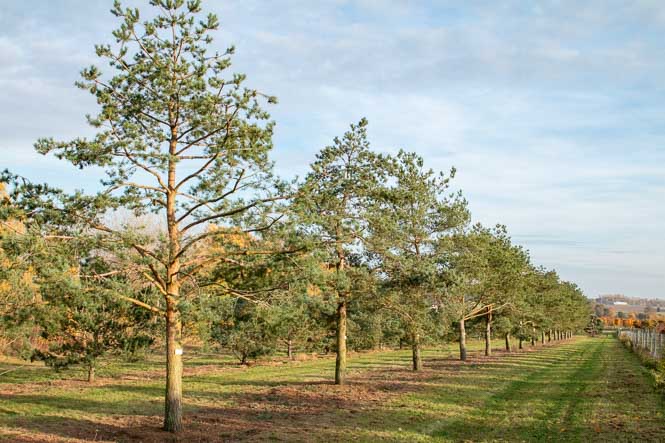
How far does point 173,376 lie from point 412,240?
16.3m

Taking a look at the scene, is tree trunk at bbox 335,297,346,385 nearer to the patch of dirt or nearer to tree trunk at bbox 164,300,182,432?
the patch of dirt

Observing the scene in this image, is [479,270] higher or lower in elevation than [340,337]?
higher

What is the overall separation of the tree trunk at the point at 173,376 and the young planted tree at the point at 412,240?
20.3 feet

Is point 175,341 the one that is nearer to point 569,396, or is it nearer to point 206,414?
point 206,414

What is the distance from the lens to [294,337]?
3472 centimetres

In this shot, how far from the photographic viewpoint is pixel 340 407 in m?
16.1

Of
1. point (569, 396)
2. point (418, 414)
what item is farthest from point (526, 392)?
point (418, 414)

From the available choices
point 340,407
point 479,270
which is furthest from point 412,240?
point 340,407

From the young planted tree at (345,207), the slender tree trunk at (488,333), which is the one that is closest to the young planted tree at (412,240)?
the young planted tree at (345,207)

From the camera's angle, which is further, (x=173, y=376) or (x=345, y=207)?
(x=345, y=207)

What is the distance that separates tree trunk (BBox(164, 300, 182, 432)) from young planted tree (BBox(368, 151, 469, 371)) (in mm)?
6187

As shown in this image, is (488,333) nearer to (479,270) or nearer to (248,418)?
(479,270)

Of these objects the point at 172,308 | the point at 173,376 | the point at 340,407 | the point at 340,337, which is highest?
the point at 172,308

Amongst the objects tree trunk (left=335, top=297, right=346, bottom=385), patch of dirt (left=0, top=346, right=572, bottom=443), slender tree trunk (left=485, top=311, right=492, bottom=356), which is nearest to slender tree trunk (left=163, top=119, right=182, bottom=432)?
patch of dirt (left=0, top=346, right=572, bottom=443)
